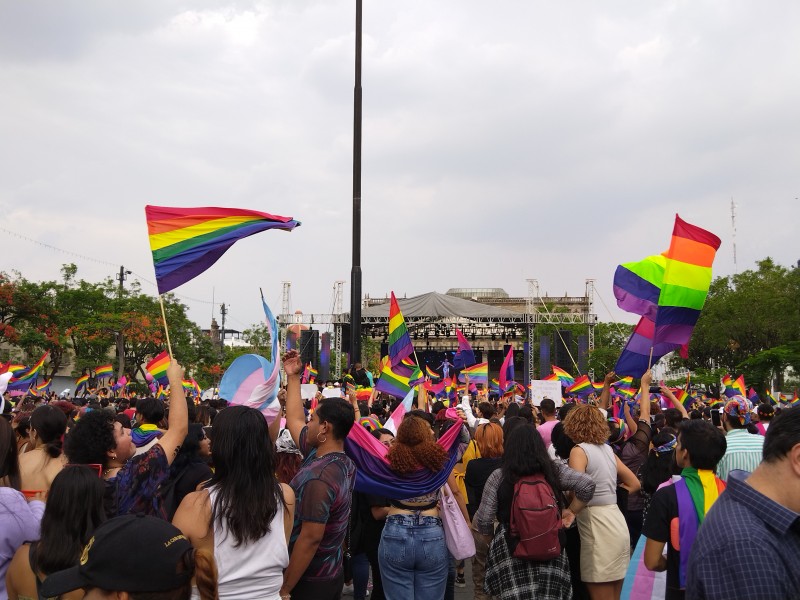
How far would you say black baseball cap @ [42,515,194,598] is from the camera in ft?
6.33

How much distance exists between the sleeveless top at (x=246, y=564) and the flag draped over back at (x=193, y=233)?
272cm

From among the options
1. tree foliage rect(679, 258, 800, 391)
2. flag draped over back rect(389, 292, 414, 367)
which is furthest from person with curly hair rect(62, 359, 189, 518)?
tree foliage rect(679, 258, 800, 391)

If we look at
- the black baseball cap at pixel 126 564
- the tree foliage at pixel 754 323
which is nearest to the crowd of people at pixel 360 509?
the black baseball cap at pixel 126 564

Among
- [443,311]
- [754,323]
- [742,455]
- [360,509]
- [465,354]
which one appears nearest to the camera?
[742,455]

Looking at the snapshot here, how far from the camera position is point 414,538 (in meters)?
4.77

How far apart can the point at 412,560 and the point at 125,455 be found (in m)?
1.94

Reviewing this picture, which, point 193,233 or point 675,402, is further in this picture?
point 675,402

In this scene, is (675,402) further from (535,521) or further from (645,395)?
(535,521)

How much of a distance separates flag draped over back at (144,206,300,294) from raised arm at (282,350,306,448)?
1.33 m

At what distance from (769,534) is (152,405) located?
4628mm

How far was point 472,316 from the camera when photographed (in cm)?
4481

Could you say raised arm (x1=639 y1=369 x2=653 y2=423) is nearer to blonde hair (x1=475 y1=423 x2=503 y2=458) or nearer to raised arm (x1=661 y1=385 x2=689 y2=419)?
raised arm (x1=661 y1=385 x2=689 y2=419)

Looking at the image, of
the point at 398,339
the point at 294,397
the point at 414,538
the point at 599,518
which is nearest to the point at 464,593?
the point at 599,518

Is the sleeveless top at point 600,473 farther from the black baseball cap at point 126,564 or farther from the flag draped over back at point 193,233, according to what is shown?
the black baseball cap at point 126,564
